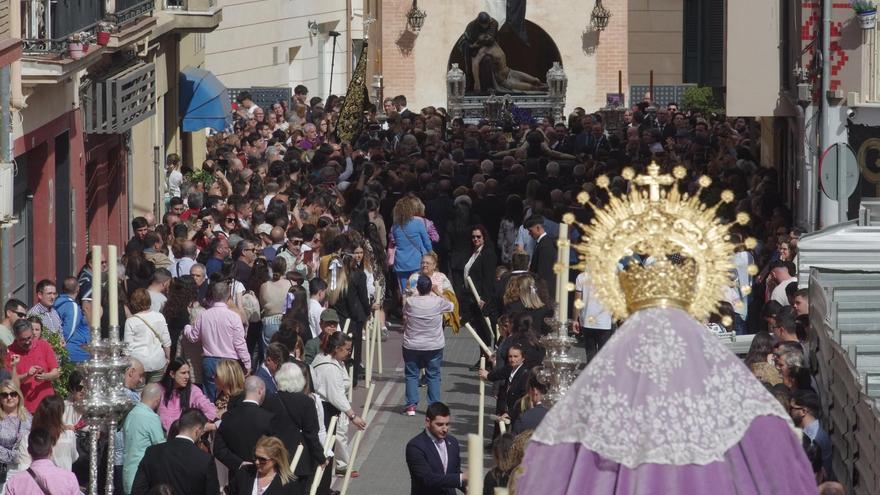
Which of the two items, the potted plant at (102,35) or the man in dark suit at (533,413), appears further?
the potted plant at (102,35)

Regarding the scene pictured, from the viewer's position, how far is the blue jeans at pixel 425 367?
710 inches

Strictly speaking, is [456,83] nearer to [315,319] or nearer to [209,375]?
[315,319]

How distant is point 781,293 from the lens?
17.5m

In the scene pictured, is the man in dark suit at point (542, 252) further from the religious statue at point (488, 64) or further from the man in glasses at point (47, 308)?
the religious statue at point (488, 64)

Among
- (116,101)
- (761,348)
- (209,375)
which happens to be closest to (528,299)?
(209,375)

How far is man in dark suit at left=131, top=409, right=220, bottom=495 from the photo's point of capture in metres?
11.5

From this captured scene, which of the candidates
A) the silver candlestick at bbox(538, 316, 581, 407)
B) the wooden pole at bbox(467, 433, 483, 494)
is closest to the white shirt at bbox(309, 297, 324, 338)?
the silver candlestick at bbox(538, 316, 581, 407)

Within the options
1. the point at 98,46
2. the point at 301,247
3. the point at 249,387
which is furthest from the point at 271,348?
the point at 98,46

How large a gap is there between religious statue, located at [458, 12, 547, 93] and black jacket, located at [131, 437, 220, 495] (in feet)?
116

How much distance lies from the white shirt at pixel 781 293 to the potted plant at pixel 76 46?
28.4 feet

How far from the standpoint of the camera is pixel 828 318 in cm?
1430

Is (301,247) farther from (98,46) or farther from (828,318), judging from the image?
(828,318)

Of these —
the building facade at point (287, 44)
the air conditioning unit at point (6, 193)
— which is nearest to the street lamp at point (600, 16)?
the building facade at point (287, 44)

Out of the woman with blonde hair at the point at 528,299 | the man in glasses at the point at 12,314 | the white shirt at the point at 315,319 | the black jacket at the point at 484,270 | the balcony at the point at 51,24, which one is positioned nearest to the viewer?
the man in glasses at the point at 12,314
